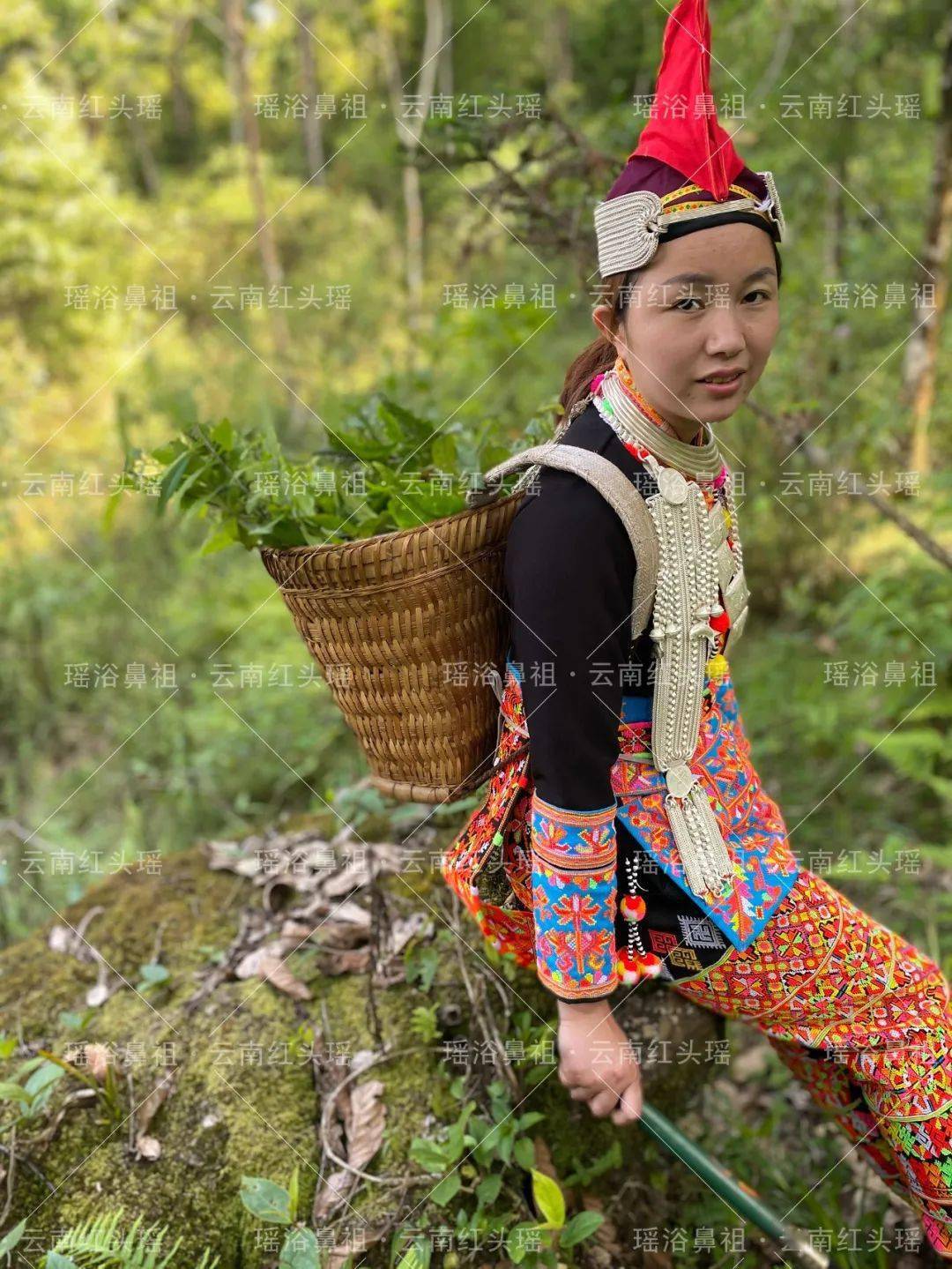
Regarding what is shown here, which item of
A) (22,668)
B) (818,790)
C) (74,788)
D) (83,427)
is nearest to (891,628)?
(818,790)

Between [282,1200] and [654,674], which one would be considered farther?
[282,1200]

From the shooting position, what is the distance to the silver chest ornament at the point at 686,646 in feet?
4.39

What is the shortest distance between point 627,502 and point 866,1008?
36.5 inches

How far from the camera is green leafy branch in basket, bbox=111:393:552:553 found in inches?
58.2

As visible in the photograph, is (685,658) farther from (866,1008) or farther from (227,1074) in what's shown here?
(227,1074)

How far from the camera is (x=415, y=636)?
54.4 inches

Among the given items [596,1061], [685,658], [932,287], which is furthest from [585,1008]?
[932,287]

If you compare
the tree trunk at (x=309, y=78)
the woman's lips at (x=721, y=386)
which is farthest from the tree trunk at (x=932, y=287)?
the tree trunk at (x=309, y=78)

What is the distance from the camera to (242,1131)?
5.94 feet

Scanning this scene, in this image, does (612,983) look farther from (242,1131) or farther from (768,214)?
(768,214)

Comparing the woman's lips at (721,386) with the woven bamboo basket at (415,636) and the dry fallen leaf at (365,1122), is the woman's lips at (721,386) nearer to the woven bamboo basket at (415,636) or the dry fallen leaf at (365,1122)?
the woven bamboo basket at (415,636)

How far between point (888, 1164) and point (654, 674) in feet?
Answer: 3.58

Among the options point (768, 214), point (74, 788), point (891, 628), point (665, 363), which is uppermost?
point (768, 214)

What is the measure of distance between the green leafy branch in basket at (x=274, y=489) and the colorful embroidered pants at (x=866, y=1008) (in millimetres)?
881
